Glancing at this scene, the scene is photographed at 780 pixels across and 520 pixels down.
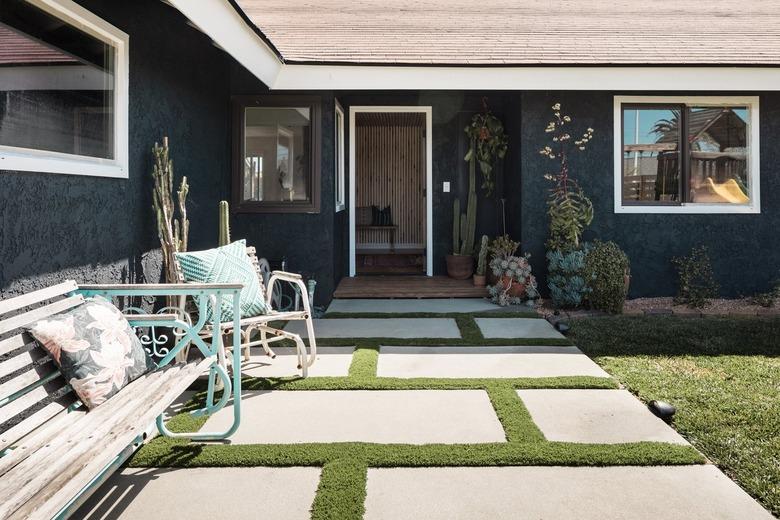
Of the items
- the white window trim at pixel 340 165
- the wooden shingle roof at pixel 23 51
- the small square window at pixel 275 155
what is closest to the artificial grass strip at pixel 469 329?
the small square window at pixel 275 155

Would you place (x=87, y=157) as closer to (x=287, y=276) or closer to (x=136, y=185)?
(x=136, y=185)

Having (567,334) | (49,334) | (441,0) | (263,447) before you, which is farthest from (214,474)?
(441,0)

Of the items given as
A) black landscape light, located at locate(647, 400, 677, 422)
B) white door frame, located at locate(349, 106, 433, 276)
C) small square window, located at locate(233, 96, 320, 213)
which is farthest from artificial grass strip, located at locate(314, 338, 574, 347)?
white door frame, located at locate(349, 106, 433, 276)

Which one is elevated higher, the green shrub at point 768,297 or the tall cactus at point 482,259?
the tall cactus at point 482,259

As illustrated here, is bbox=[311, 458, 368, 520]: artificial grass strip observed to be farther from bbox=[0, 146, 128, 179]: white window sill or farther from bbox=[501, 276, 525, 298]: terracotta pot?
bbox=[501, 276, 525, 298]: terracotta pot

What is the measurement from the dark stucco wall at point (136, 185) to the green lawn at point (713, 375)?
127 inches

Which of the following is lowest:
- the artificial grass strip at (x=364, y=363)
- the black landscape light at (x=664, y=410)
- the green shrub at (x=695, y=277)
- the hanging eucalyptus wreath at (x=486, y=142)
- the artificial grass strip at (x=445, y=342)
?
the black landscape light at (x=664, y=410)

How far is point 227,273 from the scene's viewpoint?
3.72 metres

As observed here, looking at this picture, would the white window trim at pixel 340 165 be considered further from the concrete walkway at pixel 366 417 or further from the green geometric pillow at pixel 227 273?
the concrete walkway at pixel 366 417

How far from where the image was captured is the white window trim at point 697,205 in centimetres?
668

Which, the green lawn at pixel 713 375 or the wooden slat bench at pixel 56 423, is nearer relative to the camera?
the wooden slat bench at pixel 56 423

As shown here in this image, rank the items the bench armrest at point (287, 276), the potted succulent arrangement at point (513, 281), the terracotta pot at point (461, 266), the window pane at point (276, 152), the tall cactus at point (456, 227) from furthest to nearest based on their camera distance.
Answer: the tall cactus at point (456, 227)
the terracotta pot at point (461, 266)
the window pane at point (276, 152)
the potted succulent arrangement at point (513, 281)
the bench armrest at point (287, 276)

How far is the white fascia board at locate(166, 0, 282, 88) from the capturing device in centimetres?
370

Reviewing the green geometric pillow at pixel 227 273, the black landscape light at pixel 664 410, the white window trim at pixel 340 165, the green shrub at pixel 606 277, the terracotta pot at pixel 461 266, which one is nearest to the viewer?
the black landscape light at pixel 664 410
